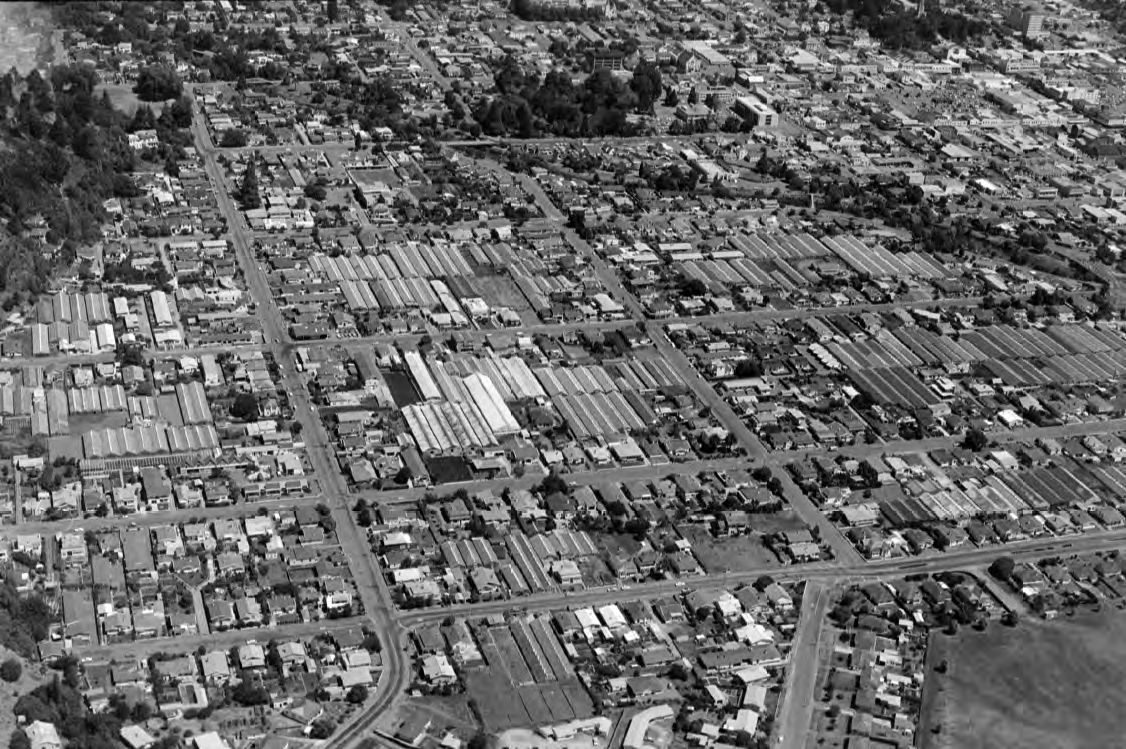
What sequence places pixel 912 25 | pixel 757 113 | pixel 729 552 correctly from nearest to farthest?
pixel 729 552 < pixel 757 113 < pixel 912 25

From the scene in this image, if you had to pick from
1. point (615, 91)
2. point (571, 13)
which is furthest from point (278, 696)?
point (571, 13)

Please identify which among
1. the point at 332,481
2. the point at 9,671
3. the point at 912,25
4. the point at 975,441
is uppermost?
the point at 9,671

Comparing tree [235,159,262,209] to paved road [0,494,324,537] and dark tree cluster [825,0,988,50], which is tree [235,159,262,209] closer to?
paved road [0,494,324,537]

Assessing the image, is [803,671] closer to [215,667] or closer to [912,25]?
[215,667]

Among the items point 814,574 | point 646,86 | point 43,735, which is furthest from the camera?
point 646,86

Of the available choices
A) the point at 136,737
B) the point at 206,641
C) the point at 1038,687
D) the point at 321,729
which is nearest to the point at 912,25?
the point at 1038,687

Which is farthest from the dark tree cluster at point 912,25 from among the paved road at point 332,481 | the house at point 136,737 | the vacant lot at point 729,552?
the house at point 136,737
